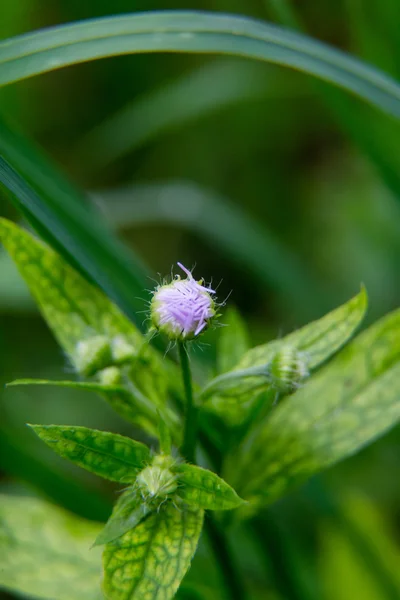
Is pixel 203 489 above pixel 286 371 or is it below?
below

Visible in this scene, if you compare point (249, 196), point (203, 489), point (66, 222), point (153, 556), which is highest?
point (249, 196)

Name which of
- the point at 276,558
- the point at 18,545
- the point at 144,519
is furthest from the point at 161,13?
the point at 276,558

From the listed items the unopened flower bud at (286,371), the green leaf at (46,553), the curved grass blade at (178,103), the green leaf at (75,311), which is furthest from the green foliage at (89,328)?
the curved grass blade at (178,103)

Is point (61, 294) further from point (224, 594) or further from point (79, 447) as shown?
point (224, 594)

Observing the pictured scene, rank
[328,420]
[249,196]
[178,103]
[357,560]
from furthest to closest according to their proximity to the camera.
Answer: [249,196] < [178,103] < [357,560] < [328,420]

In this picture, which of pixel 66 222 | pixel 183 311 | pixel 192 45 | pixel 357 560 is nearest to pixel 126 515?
pixel 183 311

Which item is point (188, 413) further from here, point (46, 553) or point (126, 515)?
point (46, 553)

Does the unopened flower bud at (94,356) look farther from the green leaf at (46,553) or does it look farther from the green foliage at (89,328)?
the green leaf at (46,553)
